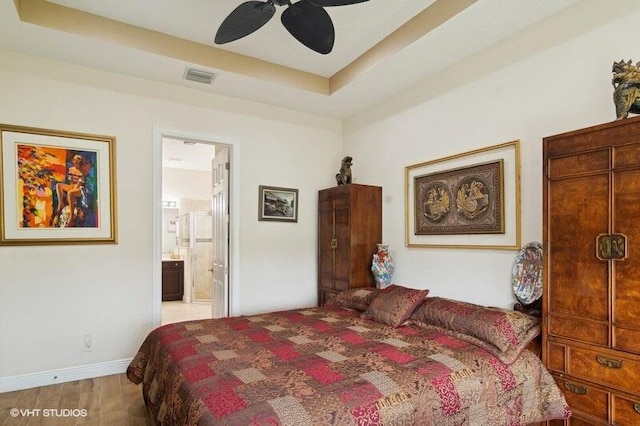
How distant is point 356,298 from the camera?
132 inches

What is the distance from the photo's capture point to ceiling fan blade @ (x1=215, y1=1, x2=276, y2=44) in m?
2.08

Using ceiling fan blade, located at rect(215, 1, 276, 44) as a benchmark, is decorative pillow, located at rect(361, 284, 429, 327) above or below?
below

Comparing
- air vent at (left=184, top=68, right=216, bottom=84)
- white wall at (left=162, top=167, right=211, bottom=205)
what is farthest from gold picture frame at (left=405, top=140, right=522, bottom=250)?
white wall at (left=162, top=167, right=211, bottom=205)

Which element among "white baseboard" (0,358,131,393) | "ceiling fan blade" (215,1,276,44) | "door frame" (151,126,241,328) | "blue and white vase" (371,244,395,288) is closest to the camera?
"ceiling fan blade" (215,1,276,44)

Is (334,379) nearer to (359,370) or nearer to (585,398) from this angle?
(359,370)

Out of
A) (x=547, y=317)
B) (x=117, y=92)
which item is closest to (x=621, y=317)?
(x=547, y=317)

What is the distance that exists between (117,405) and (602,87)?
408 centimetres

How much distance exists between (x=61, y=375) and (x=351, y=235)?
2953 mm

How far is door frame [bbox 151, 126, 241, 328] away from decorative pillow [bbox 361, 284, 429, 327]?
1636 millimetres

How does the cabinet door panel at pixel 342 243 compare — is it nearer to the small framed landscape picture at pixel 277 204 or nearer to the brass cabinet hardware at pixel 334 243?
the brass cabinet hardware at pixel 334 243

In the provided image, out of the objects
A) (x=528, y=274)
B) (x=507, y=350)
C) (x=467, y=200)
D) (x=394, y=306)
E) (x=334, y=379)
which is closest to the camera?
(x=334, y=379)

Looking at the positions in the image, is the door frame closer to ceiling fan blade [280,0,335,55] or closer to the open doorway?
the open doorway

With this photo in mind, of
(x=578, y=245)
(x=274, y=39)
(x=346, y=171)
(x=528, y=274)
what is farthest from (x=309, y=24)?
(x=528, y=274)

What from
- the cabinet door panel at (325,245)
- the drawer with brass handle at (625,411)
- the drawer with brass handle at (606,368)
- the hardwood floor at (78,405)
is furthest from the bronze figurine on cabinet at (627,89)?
the hardwood floor at (78,405)
